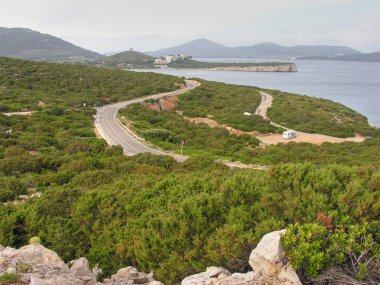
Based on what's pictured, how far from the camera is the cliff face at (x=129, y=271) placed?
658 cm

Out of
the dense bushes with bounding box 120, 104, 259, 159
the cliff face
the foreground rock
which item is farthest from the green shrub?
the dense bushes with bounding box 120, 104, 259, 159

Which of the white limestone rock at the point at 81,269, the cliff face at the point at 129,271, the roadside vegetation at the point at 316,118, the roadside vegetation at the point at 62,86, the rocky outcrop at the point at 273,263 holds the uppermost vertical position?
the roadside vegetation at the point at 62,86

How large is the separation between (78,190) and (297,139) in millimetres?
36703

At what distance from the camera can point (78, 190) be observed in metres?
13.4

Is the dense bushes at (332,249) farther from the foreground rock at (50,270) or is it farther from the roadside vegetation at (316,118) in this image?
the roadside vegetation at (316,118)

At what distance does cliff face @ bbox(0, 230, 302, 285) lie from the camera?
6.58 m

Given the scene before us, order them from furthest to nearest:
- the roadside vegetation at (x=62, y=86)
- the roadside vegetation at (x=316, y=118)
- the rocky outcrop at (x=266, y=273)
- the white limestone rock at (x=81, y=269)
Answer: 1. the roadside vegetation at (x=316, y=118)
2. the roadside vegetation at (x=62, y=86)
3. the white limestone rock at (x=81, y=269)
4. the rocky outcrop at (x=266, y=273)

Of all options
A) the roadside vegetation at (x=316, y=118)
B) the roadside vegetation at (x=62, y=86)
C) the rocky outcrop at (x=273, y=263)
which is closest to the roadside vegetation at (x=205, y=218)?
the rocky outcrop at (x=273, y=263)

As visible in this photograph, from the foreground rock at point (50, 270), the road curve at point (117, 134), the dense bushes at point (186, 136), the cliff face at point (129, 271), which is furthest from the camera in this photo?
the dense bushes at point (186, 136)

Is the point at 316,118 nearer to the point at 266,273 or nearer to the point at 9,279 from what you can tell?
the point at 266,273

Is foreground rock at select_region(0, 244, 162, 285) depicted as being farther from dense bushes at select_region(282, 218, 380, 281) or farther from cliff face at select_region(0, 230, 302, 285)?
dense bushes at select_region(282, 218, 380, 281)

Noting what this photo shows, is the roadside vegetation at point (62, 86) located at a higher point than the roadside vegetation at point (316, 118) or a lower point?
higher

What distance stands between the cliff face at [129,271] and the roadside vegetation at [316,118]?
152 feet

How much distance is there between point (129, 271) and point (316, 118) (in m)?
56.4
